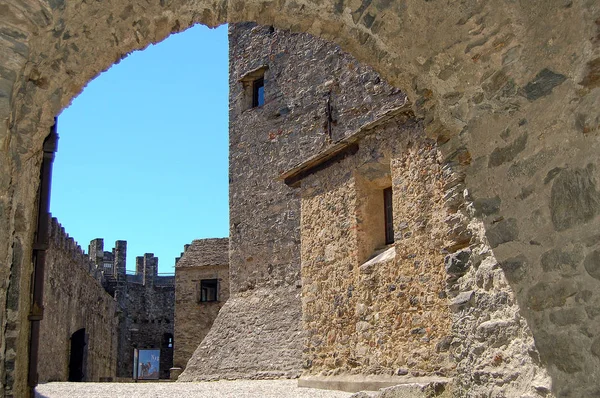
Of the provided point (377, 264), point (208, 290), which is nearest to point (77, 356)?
point (208, 290)

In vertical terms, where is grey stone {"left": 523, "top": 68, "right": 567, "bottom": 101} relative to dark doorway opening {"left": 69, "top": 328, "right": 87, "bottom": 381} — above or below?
above

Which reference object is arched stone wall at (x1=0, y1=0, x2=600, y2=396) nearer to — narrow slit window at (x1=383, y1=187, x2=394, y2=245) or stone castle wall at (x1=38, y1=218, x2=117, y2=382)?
narrow slit window at (x1=383, y1=187, x2=394, y2=245)

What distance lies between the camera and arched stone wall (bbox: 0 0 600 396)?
3.58m

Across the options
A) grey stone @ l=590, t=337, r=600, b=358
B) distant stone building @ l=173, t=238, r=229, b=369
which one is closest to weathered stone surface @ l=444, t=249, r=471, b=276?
grey stone @ l=590, t=337, r=600, b=358

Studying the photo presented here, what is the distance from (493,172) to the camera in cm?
418

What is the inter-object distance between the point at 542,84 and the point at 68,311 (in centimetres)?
1523

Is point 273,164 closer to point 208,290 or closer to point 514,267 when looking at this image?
point 208,290

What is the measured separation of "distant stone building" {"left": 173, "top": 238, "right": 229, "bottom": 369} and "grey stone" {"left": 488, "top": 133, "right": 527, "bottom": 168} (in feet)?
69.1

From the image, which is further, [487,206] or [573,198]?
[487,206]

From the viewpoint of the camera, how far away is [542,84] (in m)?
3.90

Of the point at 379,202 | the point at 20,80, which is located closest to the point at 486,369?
the point at 20,80

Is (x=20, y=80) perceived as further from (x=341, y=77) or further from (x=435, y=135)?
(x=341, y=77)

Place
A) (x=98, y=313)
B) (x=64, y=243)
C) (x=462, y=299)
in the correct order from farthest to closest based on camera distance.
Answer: (x=98, y=313) < (x=64, y=243) < (x=462, y=299)

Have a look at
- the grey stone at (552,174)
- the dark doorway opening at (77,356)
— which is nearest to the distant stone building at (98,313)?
the dark doorway opening at (77,356)
